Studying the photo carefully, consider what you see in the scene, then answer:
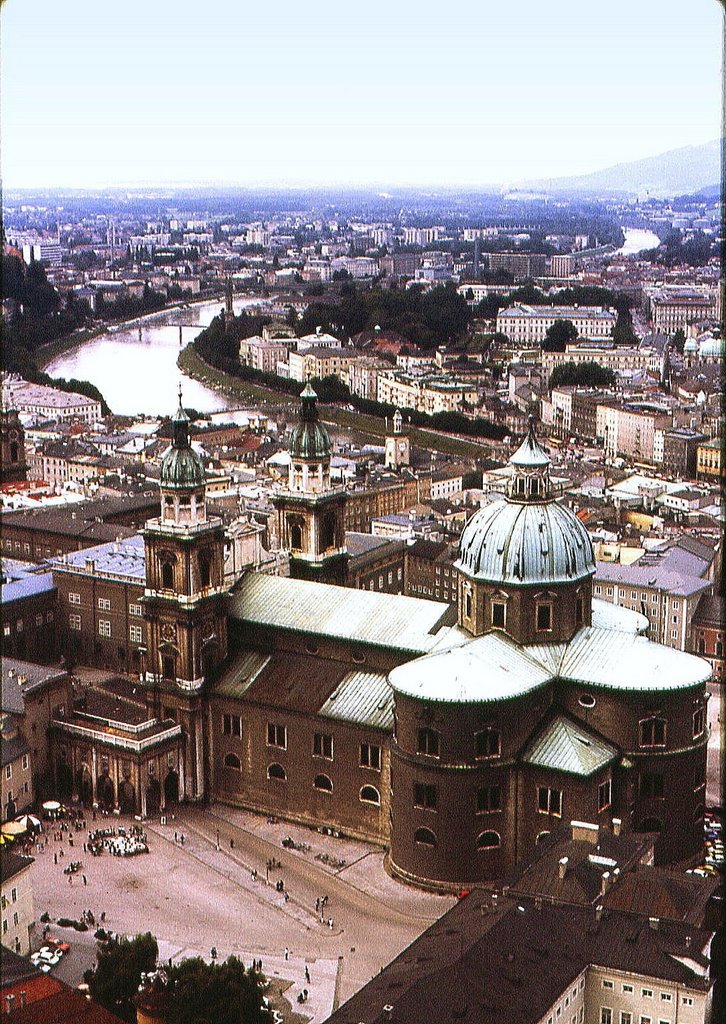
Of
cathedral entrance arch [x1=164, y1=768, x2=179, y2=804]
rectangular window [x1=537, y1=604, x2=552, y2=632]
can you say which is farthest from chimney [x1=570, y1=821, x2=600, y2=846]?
cathedral entrance arch [x1=164, y1=768, x2=179, y2=804]

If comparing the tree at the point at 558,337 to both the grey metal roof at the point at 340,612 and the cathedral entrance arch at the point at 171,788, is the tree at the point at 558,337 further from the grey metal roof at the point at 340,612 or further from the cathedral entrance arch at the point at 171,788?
the cathedral entrance arch at the point at 171,788

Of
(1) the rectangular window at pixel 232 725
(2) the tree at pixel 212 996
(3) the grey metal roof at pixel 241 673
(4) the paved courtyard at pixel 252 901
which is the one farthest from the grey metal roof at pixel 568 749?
(2) the tree at pixel 212 996

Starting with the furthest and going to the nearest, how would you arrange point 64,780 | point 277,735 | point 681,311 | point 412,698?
point 681,311 < point 64,780 < point 277,735 < point 412,698

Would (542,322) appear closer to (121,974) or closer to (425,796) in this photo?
(425,796)

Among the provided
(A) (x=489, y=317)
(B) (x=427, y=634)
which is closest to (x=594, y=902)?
(B) (x=427, y=634)

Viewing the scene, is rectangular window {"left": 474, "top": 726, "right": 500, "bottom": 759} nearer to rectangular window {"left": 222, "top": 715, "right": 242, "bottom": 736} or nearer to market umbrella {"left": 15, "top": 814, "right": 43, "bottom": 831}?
rectangular window {"left": 222, "top": 715, "right": 242, "bottom": 736}

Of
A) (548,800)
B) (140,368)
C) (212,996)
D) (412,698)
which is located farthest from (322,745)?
(140,368)

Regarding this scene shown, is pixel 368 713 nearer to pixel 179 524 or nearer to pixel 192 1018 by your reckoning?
pixel 179 524
